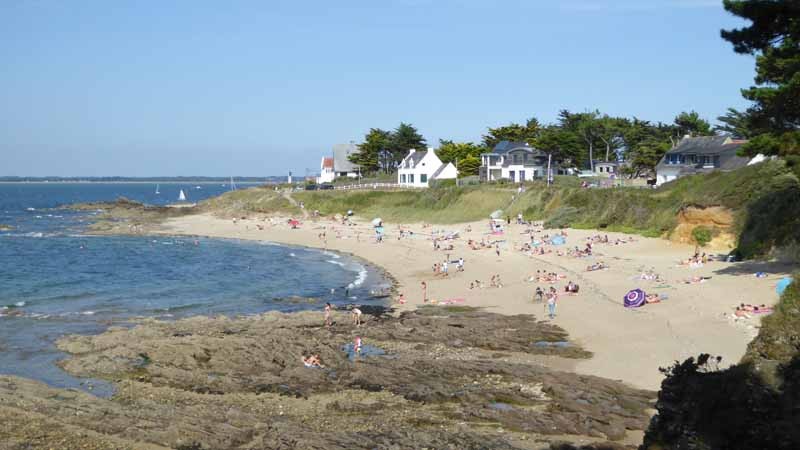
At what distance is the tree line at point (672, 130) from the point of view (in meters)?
21.8

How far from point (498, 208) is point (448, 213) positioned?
540 centimetres

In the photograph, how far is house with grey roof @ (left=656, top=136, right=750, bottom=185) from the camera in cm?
5941

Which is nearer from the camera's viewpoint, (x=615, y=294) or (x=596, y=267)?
(x=615, y=294)

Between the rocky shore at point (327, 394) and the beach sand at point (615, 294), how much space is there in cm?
159

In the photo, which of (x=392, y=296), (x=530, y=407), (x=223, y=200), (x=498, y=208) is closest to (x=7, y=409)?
(x=530, y=407)

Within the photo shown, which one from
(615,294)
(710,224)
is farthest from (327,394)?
(710,224)

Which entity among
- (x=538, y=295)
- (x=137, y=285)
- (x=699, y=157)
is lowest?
(x=137, y=285)

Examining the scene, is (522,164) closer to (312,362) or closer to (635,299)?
(635,299)

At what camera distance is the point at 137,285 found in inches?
1606

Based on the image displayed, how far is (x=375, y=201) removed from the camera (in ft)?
265

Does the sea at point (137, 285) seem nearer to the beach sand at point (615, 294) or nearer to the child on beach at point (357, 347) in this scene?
the beach sand at point (615, 294)

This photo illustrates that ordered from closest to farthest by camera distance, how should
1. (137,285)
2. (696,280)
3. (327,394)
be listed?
1. (327,394)
2. (696,280)
3. (137,285)

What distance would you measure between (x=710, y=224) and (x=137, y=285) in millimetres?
30887

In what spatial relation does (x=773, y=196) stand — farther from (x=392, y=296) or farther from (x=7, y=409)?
(x=7, y=409)
